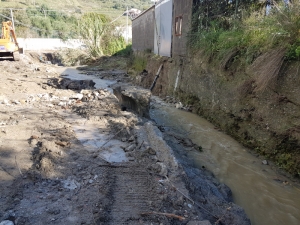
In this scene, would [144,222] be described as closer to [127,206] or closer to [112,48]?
[127,206]

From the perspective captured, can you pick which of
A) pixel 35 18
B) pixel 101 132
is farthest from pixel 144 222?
pixel 35 18

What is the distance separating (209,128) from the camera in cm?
633

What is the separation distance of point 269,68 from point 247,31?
1402 millimetres

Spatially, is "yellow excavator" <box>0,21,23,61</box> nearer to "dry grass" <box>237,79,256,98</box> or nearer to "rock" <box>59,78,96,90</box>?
"rock" <box>59,78,96,90</box>

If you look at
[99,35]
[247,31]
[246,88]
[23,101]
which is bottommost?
[23,101]

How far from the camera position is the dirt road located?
2438 mm

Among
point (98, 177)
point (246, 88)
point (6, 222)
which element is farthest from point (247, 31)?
point (6, 222)

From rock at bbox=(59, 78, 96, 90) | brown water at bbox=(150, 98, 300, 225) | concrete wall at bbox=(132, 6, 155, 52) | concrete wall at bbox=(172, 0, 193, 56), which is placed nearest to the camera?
brown water at bbox=(150, 98, 300, 225)

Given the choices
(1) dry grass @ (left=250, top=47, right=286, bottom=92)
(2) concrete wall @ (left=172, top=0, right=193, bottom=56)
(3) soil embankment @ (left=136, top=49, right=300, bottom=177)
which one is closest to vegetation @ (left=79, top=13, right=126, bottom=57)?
(2) concrete wall @ (left=172, top=0, right=193, bottom=56)

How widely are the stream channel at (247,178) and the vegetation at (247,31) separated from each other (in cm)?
189

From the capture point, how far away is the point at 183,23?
8586 mm

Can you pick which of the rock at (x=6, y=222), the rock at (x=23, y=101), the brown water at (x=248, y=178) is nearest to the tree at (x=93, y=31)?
the rock at (x=23, y=101)

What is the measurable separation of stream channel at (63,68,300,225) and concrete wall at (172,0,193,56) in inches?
134

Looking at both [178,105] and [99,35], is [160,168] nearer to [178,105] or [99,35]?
[178,105]
